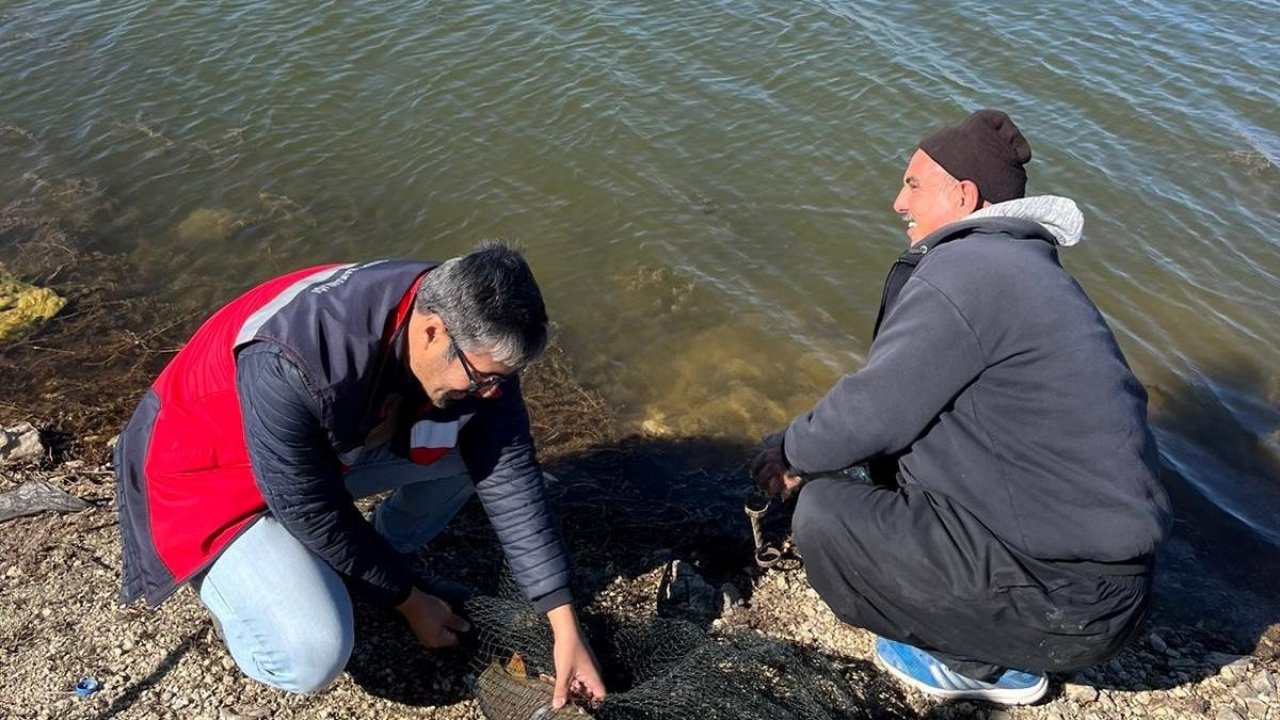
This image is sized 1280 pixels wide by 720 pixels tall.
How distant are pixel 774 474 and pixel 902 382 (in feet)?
3.14

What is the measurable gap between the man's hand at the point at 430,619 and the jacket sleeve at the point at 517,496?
Result: 1.67 feet

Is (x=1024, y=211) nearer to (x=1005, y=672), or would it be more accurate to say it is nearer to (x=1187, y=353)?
(x=1005, y=672)

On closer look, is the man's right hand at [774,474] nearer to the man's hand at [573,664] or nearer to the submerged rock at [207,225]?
the man's hand at [573,664]

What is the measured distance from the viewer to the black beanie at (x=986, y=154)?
3318 mm

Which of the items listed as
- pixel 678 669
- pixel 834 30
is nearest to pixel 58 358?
pixel 678 669

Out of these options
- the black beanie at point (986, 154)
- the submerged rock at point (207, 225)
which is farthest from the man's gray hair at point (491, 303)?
the submerged rock at point (207, 225)

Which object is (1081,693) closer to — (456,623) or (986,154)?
(986,154)

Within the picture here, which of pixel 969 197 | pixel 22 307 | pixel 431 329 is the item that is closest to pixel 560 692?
pixel 431 329

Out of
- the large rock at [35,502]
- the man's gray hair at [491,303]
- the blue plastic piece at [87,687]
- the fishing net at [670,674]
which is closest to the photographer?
the man's gray hair at [491,303]

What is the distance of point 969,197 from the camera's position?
3.39m

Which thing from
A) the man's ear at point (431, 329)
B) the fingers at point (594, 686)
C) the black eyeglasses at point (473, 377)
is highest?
the man's ear at point (431, 329)

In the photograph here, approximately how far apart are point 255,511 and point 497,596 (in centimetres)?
125

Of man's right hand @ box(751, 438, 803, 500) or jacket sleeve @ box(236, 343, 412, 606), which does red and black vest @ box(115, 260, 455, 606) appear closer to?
jacket sleeve @ box(236, 343, 412, 606)

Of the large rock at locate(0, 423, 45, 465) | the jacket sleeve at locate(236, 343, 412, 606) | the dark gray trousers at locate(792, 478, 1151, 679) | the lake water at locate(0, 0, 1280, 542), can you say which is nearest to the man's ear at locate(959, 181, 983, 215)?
the dark gray trousers at locate(792, 478, 1151, 679)
